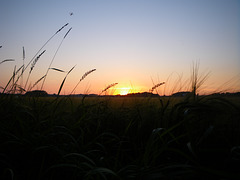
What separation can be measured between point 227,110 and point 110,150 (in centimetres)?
109

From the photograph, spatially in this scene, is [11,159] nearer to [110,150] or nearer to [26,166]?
[26,166]

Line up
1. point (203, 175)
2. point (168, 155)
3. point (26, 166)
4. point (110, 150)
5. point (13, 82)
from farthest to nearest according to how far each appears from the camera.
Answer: point (13, 82) → point (110, 150) → point (168, 155) → point (26, 166) → point (203, 175)

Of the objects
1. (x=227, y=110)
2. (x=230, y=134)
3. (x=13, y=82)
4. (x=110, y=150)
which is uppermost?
(x=13, y=82)

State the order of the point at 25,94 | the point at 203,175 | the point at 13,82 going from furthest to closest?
the point at 25,94, the point at 13,82, the point at 203,175

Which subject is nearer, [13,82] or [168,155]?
[168,155]

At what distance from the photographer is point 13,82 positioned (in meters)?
1.89

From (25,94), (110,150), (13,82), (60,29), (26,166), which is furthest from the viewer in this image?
(25,94)

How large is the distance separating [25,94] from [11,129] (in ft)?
3.34

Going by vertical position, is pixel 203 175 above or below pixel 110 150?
above

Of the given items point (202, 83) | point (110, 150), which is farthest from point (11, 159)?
point (202, 83)

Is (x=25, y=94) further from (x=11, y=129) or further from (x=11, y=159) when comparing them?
(x=11, y=159)

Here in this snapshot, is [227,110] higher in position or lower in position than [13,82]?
lower

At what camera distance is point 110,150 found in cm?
166

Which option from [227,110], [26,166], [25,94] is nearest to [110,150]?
[26,166]
